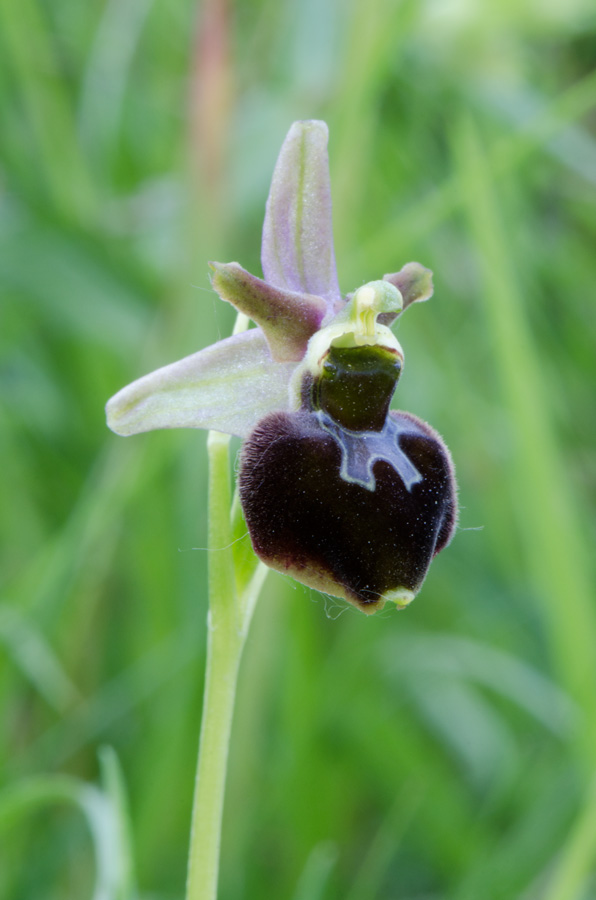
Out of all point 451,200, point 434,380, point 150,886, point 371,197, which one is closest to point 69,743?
point 150,886

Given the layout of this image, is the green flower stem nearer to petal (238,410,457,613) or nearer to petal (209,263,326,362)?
petal (238,410,457,613)

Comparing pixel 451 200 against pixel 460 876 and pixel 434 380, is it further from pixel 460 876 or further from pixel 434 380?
pixel 460 876

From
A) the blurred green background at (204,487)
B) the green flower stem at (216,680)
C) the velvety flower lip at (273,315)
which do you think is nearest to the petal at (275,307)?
the velvety flower lip at (273,315)

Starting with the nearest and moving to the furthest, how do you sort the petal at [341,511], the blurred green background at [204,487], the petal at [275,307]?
the petal at [341,511] → the petal at [275,307] → the blurred green background at [204,487]

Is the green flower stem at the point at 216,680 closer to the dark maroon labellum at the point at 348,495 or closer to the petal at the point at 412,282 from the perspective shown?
the dark maroon labellum at the point at 348,495

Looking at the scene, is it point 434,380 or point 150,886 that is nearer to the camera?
point 150,886

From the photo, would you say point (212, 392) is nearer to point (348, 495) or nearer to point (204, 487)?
point (348, 495)

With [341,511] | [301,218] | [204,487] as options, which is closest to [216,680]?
[341,511]
